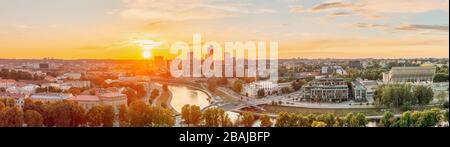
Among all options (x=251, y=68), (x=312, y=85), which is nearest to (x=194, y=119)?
(x=251, y=68)

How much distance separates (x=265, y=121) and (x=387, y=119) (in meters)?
0.63

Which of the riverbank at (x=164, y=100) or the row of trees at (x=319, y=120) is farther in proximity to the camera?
the riverbank at (x=164, y=100)

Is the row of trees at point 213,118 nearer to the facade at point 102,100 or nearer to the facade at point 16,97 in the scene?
the facade at point 102,100

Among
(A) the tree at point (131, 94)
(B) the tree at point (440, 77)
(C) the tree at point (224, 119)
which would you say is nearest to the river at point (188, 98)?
(C) the tree at point (224, 119)

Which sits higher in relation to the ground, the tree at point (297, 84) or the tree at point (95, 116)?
the tree at point (297, 84)

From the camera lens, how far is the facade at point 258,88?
281 cm

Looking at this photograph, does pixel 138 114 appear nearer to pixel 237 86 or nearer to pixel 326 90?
pixel 237 86

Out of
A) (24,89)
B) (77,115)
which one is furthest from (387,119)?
(24,89)

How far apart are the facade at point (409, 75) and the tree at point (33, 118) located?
1.87m

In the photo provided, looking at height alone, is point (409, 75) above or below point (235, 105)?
above

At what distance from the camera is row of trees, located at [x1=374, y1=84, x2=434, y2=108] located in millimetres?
2799

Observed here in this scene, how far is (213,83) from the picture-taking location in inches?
110

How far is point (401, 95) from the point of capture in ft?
9.30
